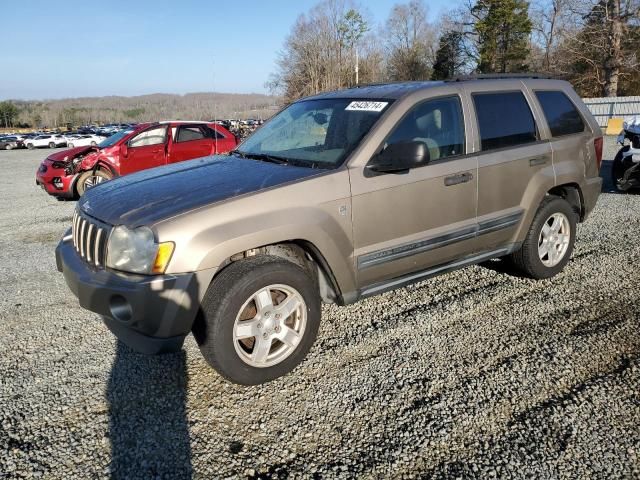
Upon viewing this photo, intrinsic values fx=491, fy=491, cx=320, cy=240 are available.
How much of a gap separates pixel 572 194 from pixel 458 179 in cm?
184

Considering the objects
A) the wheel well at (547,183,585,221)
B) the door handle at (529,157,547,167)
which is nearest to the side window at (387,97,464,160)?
the door handle at (529,157,547,167)

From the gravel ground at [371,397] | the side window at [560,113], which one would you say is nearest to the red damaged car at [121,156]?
the gravel ground at [371,397]

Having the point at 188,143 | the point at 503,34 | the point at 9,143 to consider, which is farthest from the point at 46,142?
the point at 503,34

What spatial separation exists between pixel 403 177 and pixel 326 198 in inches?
26.2

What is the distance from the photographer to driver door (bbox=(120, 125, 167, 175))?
10711 mm

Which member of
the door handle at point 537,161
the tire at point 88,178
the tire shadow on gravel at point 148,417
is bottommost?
the tire shadow on gravel at point 148,417

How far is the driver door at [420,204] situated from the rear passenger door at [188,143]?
26.7 feet

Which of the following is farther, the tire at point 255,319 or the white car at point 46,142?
the white car at point 46,142

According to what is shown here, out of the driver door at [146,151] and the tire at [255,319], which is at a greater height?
the driver door at [146,151]

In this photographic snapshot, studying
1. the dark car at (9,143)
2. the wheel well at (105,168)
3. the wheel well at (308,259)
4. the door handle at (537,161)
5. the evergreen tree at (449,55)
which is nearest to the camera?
the wheel well at (308,259)

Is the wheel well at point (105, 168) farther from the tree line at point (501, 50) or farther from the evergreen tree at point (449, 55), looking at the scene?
the evergreen tree at point (449, 55)

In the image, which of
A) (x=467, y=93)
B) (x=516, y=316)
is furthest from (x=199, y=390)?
(x=467, y=93)

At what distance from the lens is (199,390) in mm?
3072

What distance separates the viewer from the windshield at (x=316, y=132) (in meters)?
3.58
